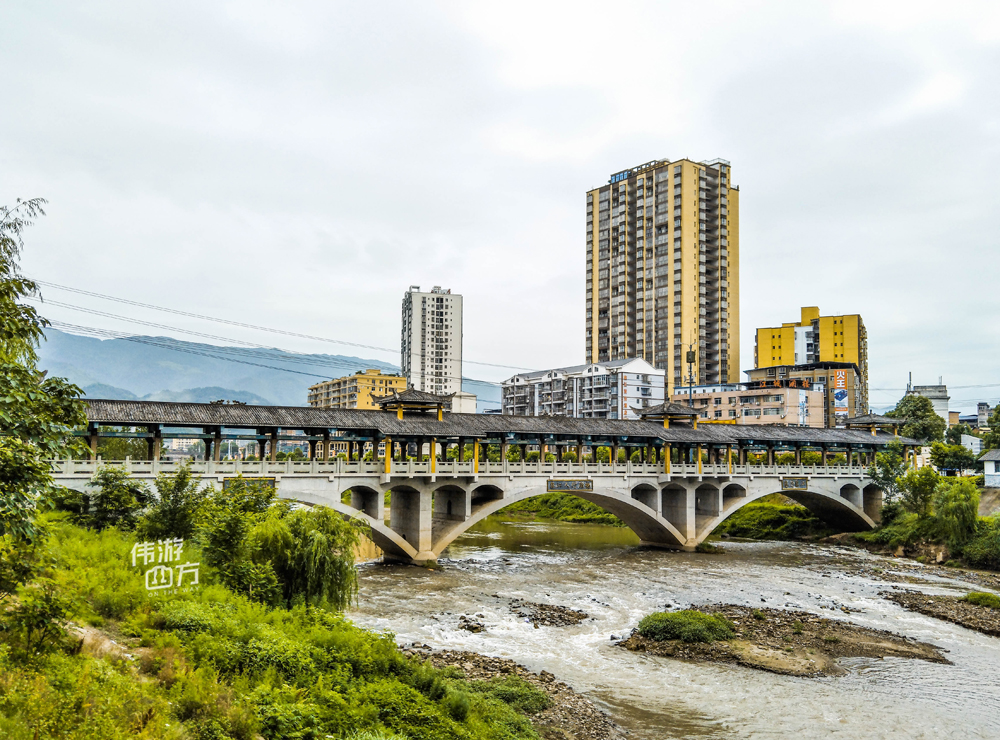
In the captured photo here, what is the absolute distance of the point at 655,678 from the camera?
81.8 ft

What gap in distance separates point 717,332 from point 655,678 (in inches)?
3772

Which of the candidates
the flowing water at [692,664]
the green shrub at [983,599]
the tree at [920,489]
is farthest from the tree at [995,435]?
the green shrub at [983,599]

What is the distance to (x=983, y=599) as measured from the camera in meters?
37.0

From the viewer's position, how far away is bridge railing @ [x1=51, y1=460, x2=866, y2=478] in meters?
35.2

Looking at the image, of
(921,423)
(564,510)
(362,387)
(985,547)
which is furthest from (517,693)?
(362,387)

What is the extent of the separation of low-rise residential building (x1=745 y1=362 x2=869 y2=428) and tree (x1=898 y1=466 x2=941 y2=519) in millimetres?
49535

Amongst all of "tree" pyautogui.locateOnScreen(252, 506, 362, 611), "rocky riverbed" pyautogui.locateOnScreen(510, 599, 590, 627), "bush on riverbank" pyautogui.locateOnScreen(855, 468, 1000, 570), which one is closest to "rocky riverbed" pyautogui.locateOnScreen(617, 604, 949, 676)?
"rocky riverbed" pyautogui.locateOnScreen(510, 599, 590, 627)

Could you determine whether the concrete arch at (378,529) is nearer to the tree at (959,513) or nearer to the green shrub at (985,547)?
the green shrub at (985,547)

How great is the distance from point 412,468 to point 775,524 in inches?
1699

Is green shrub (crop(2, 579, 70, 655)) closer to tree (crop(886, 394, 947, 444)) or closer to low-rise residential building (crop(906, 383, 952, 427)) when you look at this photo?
tree (crop(886, 394, 947, 444))

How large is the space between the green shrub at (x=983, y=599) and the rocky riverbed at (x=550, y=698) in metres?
26.5

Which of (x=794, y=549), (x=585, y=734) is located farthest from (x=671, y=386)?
(x=585, y=734)

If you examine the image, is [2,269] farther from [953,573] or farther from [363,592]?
[953,573]

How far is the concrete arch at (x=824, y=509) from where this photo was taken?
5581 centimetres
